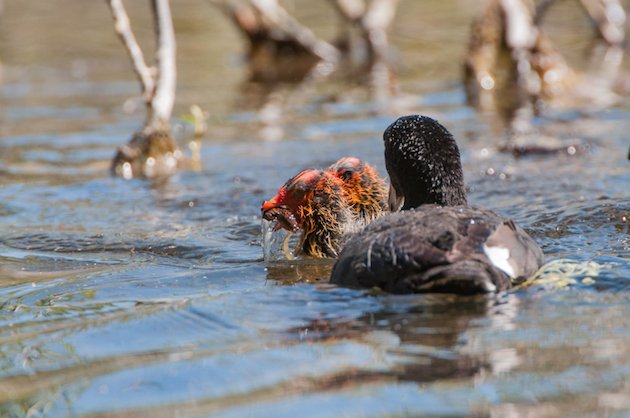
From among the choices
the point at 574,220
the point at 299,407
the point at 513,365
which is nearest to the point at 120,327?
the point at 299,407

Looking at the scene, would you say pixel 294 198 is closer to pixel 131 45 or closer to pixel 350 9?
pixel 131 45

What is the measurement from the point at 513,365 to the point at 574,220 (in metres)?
3.72

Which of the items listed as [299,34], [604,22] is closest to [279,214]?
[299,34]

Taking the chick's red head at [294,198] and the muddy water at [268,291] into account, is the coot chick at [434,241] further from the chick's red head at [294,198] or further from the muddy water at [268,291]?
the chick's red head at [294,198]

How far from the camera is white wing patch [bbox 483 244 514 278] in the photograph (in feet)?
19.1

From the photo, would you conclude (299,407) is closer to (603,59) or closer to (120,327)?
(120,327)

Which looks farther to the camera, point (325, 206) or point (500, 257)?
point (325, 206)

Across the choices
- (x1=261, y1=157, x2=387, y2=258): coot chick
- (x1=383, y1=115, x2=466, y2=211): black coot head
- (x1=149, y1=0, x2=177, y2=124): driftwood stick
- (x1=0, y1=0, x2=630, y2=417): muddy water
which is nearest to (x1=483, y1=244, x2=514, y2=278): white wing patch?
(x1=0, y1=0, x2=630, y2=417): muddy water

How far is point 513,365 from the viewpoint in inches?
191

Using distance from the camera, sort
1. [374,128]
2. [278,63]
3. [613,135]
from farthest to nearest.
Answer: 1. [278,63]
2. [374,128]
3. [613,135]

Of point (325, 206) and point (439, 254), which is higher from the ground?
point (325, 206)

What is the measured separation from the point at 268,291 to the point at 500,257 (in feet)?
4.74

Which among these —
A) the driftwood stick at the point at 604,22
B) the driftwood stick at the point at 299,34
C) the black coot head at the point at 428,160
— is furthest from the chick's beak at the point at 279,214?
the driftwood stick at the point at 604,22

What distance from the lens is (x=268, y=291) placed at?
6.52m
